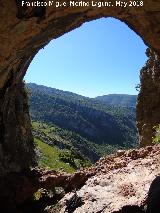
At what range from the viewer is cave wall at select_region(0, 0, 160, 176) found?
1719 centimetres

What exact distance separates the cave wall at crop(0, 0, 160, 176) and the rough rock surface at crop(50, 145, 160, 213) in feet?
20.8

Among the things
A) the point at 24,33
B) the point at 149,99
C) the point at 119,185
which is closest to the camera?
the point at 24,33

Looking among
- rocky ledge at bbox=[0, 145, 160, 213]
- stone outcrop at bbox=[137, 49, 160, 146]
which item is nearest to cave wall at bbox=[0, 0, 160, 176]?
rocky ledge at bbox=[0, 145, 160, 213]

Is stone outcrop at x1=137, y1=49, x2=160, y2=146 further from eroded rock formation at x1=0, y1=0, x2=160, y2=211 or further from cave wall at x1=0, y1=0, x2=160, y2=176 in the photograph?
cave wall at x1=0, y1=0, x2=160, y2=176

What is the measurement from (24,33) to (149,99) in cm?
2518

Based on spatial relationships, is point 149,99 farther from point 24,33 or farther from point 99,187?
point 24,33

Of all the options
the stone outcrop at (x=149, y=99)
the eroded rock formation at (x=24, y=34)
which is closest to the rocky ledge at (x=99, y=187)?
the eroded rock formation at (x=24, y=34)

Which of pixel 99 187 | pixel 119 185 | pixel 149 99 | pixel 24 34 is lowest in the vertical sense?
pixel 99 187

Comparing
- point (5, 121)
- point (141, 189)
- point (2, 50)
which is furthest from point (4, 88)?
point (141, 189)

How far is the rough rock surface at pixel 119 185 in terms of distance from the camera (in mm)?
17438

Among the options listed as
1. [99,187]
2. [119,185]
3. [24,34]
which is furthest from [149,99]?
[24,34]

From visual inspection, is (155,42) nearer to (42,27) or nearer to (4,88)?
(42,27)

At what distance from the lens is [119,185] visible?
63.2ft

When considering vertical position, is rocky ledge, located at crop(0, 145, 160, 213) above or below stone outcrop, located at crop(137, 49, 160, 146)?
below
